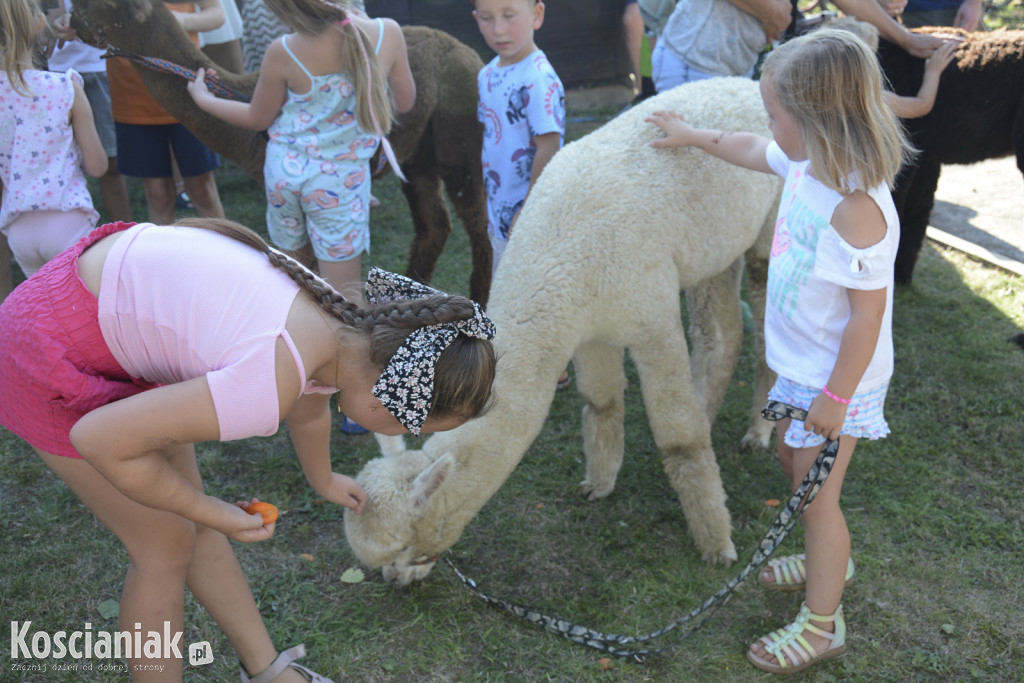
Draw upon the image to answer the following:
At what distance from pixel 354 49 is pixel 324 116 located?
0.30 m

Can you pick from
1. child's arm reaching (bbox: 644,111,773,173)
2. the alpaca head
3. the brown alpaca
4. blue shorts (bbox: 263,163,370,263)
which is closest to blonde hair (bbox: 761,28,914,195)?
child's arm reaching (bbox: 644,111,773,173)

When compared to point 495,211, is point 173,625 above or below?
below

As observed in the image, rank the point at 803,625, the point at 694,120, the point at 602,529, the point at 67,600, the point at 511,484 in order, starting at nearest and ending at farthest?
the point at 803,625 < the point at 67,600 < the point at 694,120 < the point at 602,529 < the point at 511,484

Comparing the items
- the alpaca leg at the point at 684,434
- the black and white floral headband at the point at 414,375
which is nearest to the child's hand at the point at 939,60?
the alpaca leg at the point at 684,434

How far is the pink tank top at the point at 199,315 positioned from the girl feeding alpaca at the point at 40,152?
205 cm

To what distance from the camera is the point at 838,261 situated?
2.01 metres

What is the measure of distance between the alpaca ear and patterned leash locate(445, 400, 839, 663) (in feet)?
1.58

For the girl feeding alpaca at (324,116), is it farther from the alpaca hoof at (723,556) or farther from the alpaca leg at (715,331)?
the alpaca hoof at (723,556)

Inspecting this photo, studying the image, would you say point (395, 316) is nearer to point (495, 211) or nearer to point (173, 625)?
point (173, 625)

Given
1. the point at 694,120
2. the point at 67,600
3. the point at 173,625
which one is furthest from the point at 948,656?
the point at 67,600

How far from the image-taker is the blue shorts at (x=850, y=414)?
218cm

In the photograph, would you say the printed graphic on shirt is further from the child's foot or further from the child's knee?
the child's foot

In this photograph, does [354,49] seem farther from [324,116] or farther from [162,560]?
[162,560]

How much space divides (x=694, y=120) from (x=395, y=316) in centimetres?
A: 183
